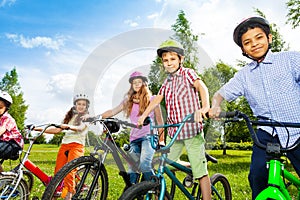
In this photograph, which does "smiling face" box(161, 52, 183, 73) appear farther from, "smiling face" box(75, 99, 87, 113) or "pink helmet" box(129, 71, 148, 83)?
"smiling face" box(75, 99, 87, 113)

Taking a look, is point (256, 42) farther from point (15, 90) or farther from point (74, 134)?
point (15, 90)

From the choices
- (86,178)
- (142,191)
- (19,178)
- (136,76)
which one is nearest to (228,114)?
(142,191)

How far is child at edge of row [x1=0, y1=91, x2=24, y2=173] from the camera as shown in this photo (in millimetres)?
4652

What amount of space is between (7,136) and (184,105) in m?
2.66

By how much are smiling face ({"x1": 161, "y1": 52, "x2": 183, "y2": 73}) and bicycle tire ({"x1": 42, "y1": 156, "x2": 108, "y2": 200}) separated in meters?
1.18

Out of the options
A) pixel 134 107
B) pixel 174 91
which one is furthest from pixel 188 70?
pixel 134 107

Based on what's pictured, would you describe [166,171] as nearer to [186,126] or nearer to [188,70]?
[186,126]

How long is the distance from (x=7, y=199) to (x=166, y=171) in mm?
2035

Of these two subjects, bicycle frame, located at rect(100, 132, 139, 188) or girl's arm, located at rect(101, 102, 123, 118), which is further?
girl's arm, located at rect(101, 102, 123, 118)

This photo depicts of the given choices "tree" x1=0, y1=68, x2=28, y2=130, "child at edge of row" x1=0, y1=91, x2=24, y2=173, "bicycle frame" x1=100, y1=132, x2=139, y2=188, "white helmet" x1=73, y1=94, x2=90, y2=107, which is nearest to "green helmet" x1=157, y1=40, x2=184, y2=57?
"bicycle frame" x1=100, y1=132, x2=139, y2=188

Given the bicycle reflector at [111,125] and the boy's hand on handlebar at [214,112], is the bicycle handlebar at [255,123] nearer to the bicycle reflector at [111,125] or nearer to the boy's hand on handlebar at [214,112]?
the boy's hand on handlebar at [214,112]

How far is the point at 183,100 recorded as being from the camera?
3566 mm

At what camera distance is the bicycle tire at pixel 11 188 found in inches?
164

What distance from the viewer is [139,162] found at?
12.6ft
